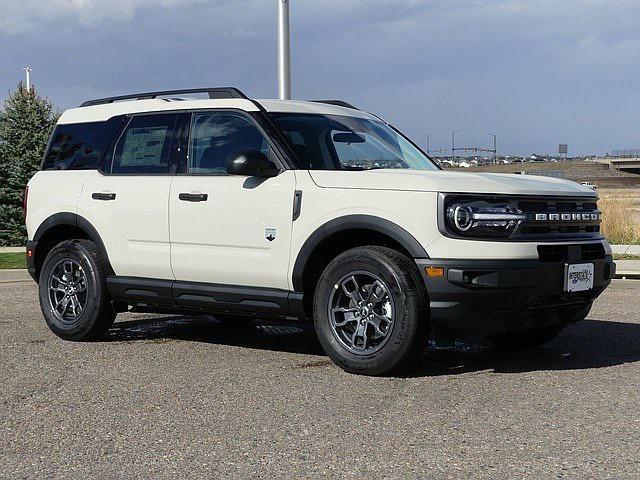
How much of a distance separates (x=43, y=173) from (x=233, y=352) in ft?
8.16

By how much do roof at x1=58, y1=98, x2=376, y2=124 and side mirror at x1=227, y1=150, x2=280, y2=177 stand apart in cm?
53

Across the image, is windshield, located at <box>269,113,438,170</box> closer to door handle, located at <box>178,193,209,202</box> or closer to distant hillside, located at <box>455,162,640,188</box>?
door handle, located at <box>178,193,209,202</box>

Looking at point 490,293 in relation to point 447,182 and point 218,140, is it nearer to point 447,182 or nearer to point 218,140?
point 447,182

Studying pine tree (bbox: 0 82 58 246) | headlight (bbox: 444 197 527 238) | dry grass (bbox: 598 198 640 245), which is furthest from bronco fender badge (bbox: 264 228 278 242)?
pine tree (bbox: 0 82 58 246)

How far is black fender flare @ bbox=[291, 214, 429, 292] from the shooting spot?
18.9ft

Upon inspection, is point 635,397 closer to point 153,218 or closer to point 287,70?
point 153,218

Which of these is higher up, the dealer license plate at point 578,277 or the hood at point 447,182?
the hood at point 447,182

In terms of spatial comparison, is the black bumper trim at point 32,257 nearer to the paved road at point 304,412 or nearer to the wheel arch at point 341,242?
the paved road at point 304,412

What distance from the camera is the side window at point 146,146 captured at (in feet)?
23.4

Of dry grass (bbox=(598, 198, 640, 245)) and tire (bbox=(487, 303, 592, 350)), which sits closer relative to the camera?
tire (bbox=(487, 303, 592, 350))

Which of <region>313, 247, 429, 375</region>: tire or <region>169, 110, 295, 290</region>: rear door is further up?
<region>169, 110, 295, 290</region>: rear door

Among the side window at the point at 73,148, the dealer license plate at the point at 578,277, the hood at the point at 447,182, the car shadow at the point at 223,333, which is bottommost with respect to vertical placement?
the car shadow at the point at 223,333

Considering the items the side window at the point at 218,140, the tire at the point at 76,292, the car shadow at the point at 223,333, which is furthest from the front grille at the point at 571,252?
the tire at the point at 76,292

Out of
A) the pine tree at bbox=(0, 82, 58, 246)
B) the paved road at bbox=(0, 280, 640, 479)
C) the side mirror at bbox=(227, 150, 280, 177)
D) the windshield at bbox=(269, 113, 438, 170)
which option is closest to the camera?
the paved road at bbox=(0, 280, 640, 479)
